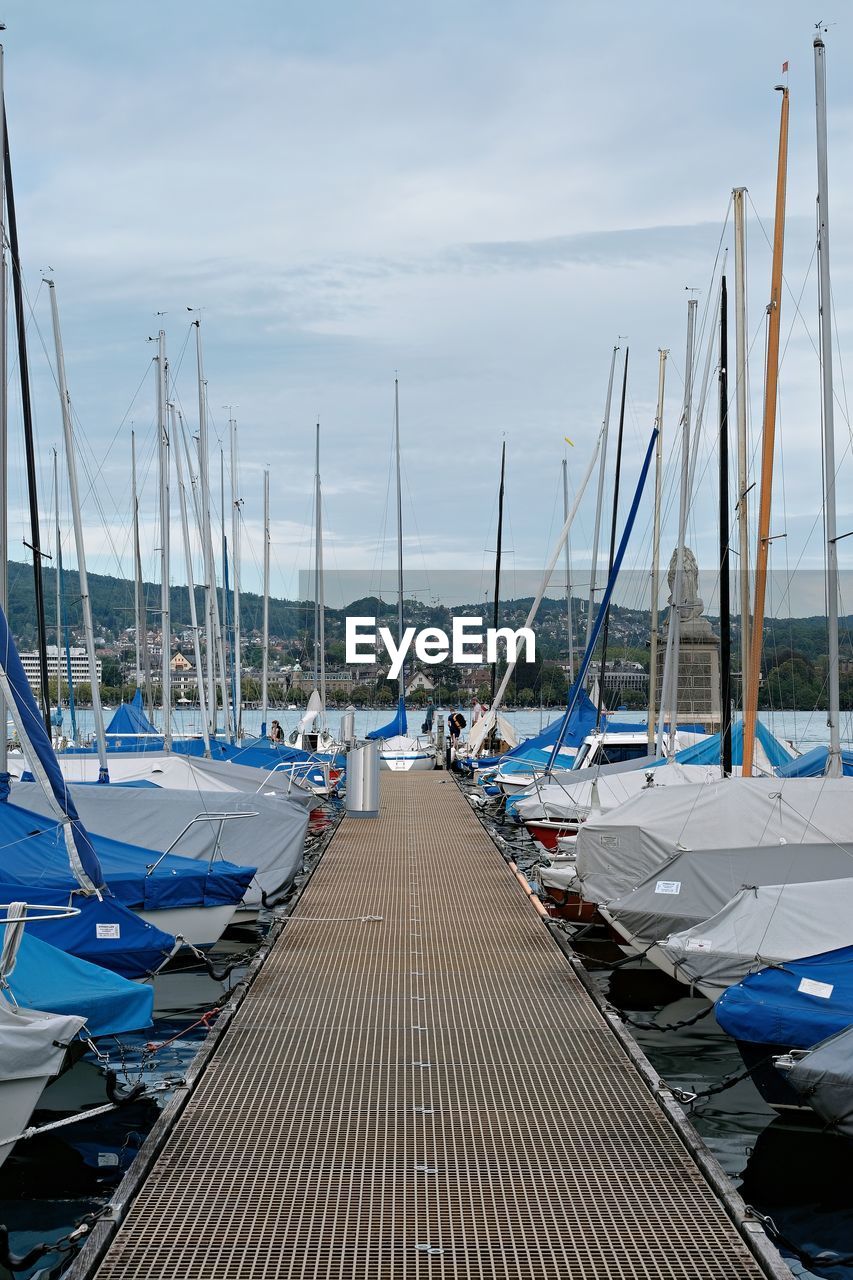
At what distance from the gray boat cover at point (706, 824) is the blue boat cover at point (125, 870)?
13.7 ft

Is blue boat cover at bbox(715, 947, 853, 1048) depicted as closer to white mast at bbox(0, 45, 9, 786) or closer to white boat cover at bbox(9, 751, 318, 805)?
white mast at bbox(0, 45, 9, 786)

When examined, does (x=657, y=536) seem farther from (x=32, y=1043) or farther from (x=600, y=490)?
(x=32, y=1043)

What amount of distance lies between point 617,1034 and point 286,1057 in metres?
2.55

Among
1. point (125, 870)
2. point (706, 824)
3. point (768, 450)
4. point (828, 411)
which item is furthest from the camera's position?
point (768, 450)

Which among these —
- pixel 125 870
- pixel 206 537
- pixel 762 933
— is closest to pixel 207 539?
pixel 206 537

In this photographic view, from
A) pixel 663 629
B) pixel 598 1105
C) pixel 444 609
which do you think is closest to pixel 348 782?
pixel 663 629

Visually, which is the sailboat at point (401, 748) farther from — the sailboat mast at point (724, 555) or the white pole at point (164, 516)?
the sailboat mast at point (724, 555)

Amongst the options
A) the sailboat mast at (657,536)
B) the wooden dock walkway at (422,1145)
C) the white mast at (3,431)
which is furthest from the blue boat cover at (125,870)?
the sailboat mast at (657,536)

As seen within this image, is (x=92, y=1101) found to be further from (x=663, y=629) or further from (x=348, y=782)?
(x=663, y=629)

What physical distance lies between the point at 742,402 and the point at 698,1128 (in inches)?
540

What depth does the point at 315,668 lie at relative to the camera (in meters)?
44.9

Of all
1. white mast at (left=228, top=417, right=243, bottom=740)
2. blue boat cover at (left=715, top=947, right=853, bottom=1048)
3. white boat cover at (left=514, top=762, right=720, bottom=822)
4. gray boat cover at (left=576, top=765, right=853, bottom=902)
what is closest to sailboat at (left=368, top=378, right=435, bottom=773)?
white mast at (left=228, top=417, right=243, bottom=740)

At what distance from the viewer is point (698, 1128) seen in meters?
9.20

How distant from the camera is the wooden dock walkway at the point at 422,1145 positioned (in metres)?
5.60
